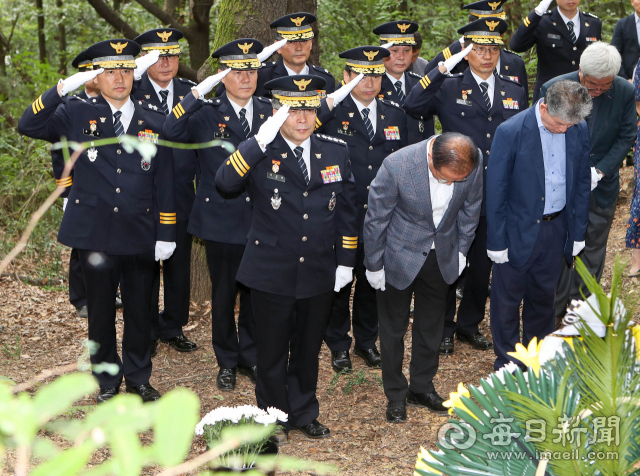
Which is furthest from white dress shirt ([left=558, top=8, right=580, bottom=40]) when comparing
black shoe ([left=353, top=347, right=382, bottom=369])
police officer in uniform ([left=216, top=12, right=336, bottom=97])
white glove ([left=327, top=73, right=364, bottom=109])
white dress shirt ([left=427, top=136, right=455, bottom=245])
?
black shoe ([left=353, top=347, right=382, bottom=369])

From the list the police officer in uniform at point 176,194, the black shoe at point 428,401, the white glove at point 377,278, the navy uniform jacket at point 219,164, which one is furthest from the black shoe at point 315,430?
the police officer in uniform at point 176,194

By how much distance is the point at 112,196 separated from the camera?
432 centimetres

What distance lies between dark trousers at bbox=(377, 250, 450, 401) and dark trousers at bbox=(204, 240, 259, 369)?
3.30 ft

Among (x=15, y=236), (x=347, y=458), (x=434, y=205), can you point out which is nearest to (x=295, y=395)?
(x=347, y=458)

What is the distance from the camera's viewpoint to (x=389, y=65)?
216 inches

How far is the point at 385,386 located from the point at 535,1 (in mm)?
7000

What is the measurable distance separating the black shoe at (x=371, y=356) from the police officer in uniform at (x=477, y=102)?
50 cm

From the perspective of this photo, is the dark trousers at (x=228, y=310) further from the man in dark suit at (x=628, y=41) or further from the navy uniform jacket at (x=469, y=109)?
the man in dark suit at (x=628, y=41)

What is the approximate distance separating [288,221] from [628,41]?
4057 mm

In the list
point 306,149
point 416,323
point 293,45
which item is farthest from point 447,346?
point 293,45

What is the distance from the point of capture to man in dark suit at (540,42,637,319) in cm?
476

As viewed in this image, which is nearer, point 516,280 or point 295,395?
point 295,395

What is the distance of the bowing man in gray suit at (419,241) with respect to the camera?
4000mm

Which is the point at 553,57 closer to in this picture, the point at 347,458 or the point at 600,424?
the point at 347,458
